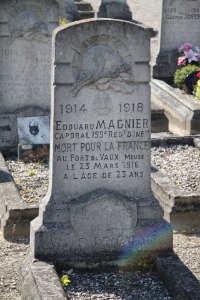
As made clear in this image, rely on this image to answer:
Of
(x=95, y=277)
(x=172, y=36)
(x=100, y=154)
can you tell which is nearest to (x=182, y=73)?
(x=172, y=36)

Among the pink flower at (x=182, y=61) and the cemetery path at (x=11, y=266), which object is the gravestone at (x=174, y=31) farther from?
the cemetery path at (x=11, y=266)

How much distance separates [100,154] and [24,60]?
423 centimetres

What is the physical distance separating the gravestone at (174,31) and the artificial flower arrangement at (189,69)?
210 millimetres

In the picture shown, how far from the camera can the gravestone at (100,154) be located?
9.50 m

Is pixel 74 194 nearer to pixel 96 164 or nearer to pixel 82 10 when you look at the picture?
pixel 96 164

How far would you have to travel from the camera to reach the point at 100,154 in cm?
971

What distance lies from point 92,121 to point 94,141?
0.18 metres

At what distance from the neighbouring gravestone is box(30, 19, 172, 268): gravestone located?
13167 millimetres

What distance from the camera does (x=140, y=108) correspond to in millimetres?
9672

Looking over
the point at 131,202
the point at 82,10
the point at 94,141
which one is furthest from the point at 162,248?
the point at 82,10

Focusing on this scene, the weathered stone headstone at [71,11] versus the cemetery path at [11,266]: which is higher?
the weathered stone headstone at [71,11]

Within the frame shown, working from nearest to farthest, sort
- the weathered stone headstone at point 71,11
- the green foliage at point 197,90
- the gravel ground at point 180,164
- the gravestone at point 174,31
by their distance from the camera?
the gravel ground at point 180,164 → the green foliage at point 197,90 → the gravestone at point 174,31 → the weathered stone headstone at point 71,11

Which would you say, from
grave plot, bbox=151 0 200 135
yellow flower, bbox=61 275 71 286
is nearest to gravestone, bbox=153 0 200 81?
grave plot, bbox=151 0 200 135

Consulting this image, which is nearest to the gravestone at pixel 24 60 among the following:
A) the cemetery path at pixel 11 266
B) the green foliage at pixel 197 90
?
the green foliage at pixel 197 90
